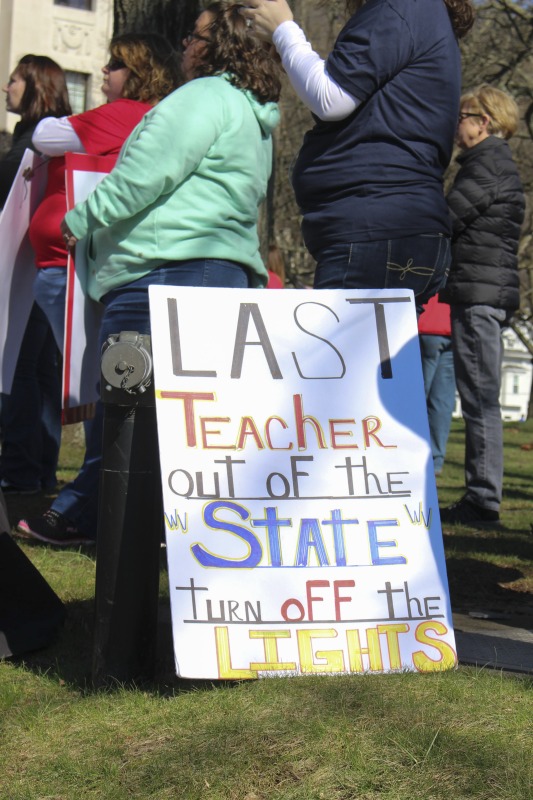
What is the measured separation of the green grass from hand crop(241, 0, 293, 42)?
1975mm

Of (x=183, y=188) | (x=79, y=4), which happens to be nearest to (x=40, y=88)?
(x=183, y=188)

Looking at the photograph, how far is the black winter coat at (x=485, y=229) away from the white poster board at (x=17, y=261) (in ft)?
6.56

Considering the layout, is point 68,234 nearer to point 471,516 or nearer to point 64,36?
point 471,516

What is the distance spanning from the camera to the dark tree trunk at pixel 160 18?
741 centimetres

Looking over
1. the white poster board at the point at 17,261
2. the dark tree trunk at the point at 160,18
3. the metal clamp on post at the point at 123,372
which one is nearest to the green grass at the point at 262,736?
the metal clamp on post at the point at 123,372

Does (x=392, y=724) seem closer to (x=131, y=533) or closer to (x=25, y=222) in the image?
(x=131, y=533)

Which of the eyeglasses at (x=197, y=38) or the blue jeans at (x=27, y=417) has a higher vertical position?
the eyeglasses at (x=197, y=38)

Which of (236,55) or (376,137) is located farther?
(236,55)

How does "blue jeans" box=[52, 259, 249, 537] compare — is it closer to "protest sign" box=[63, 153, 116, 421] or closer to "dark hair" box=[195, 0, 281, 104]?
"protest sign" box=[63, 153, 116, 421]

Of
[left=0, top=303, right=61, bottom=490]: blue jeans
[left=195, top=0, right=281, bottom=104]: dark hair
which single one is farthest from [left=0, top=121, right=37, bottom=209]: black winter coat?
[left=195, top=0, right=281, bottom=104]: dark hair

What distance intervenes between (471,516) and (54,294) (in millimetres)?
A: 2286

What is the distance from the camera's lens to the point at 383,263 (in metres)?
3.63

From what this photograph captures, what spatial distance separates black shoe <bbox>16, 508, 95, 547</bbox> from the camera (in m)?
4.76

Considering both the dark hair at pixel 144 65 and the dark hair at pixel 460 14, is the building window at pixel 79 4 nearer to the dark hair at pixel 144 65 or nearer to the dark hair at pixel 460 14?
the dark hair at pixel 144 65
